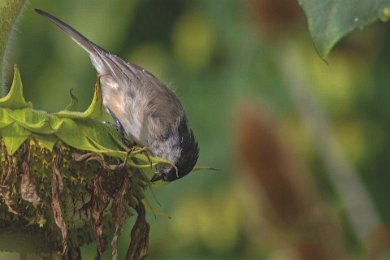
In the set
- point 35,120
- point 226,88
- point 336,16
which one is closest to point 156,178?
point 35,120

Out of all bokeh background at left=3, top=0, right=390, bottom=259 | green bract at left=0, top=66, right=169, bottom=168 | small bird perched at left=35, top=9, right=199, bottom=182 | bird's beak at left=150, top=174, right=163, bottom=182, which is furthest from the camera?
bokeh background at left=3, top=0, right=390, bottom=259

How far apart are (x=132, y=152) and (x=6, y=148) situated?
Result: 254 millimetres

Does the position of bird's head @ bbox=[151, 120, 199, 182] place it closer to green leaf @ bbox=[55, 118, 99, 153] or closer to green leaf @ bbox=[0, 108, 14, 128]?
green leaf @ bbox=[55, 118, 99, 153]

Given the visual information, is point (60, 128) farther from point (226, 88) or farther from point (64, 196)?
point (226, 88)

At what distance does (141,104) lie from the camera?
A: 358cm

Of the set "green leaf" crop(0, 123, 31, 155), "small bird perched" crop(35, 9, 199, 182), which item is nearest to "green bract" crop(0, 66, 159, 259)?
"green leaf" crop(0, 123, 31, 155)

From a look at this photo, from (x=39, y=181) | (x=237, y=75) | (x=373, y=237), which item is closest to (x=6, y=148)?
(x=39, y=181)

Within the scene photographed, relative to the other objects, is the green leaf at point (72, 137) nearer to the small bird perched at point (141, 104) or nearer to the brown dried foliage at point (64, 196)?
the brown dried foliage at point (64, 196)

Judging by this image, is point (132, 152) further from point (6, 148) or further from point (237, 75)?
point (237, 75)

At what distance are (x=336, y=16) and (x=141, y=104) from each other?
3.04 ft

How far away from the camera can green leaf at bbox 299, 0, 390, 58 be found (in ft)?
8.86

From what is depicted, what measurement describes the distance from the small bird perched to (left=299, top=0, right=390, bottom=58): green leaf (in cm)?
54

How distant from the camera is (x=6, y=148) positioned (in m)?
2.84

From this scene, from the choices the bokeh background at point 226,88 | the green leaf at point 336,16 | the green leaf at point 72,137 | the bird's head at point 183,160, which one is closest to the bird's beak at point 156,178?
the bird's head at point 183,160
